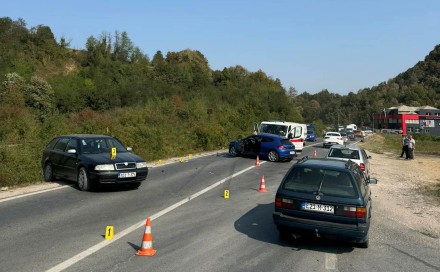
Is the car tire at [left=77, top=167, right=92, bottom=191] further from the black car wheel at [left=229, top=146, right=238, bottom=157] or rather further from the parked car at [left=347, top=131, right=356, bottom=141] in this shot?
the parked car at [left=347, top=131, right=356, bottom=141]

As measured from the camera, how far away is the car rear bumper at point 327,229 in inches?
255

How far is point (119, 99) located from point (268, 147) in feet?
197

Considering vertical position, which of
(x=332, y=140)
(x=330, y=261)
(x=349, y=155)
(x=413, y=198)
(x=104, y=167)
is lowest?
(x=413, y=198)

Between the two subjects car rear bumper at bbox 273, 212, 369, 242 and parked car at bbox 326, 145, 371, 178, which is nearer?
car rear bumper at bbox 273, 212, 369, 242

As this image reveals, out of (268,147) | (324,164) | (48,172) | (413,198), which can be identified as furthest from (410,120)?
(324,164)

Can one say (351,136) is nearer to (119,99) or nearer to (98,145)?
(119,99)

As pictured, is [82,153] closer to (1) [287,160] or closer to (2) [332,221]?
(2) [332,221]

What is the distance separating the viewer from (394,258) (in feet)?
21.5

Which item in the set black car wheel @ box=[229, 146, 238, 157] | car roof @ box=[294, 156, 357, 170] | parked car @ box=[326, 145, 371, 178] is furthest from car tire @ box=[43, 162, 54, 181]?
black car wheel @ box=[229, 146, 238, 157]

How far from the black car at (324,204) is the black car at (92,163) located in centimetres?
583

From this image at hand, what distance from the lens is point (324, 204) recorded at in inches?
263

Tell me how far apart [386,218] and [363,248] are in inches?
122

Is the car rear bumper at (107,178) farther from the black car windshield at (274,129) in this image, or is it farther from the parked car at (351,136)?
the parked car at (351,136)

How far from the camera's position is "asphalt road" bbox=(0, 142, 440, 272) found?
19.3ft
